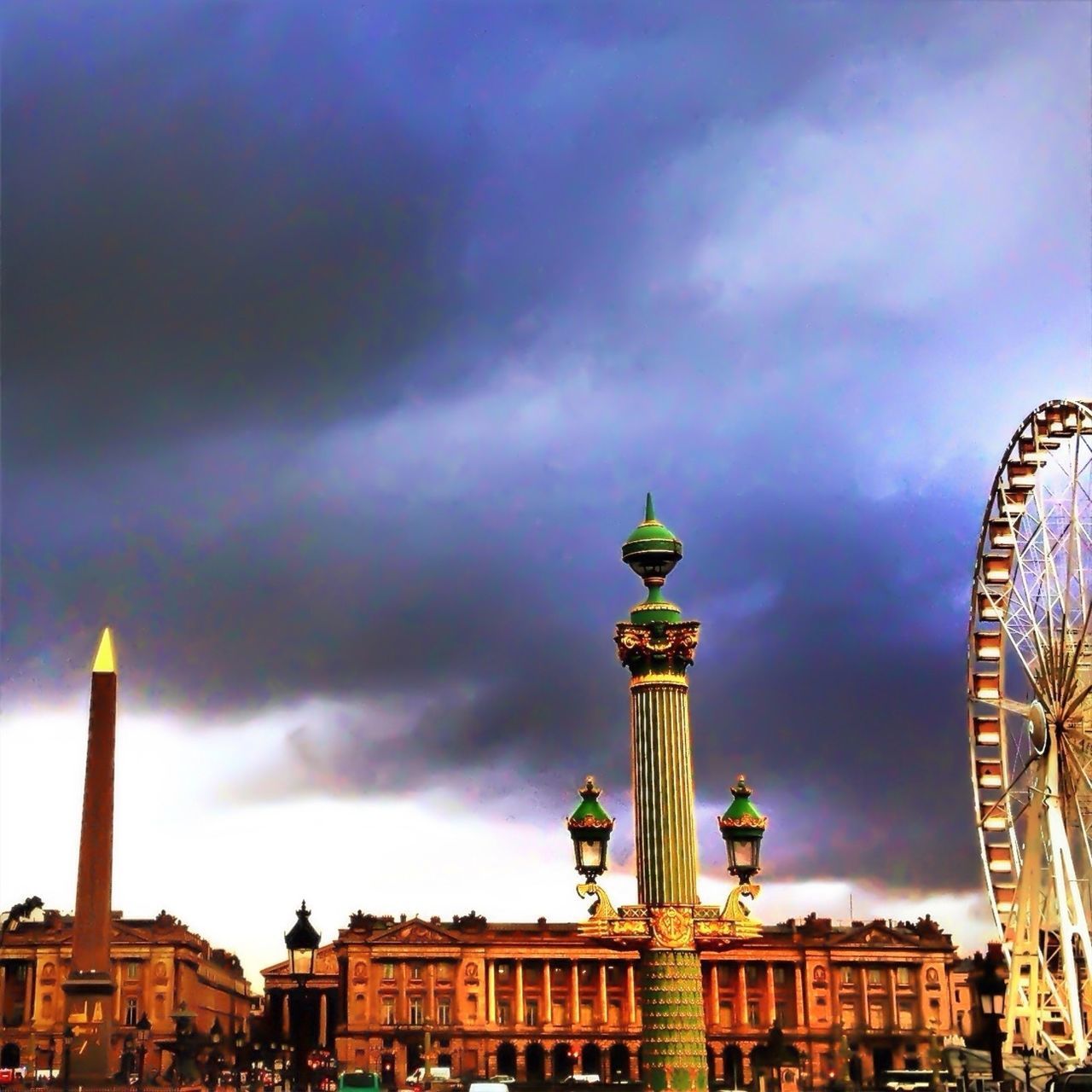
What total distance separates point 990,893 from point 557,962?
74.9m

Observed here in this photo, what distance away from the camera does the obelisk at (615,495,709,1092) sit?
35.6 meters

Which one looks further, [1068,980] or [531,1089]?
[531,1089]

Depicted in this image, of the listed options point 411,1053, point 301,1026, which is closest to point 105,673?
point 301,1026

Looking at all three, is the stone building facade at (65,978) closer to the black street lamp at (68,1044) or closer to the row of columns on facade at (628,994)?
the row of columns on facade at (628,994)

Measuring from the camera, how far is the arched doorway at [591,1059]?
117 meters

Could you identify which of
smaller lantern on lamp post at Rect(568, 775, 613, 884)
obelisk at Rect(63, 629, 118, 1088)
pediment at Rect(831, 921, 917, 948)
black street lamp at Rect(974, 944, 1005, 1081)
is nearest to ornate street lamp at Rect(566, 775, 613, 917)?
smaller lantern on lamp post at Rect(568, 775, 613, 884)

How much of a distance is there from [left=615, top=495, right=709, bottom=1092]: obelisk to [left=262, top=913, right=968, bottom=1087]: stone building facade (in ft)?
266

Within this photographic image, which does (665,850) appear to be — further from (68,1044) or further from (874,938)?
(874,938)

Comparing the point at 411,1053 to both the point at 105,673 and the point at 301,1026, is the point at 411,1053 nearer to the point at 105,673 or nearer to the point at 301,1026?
the point at 105,673

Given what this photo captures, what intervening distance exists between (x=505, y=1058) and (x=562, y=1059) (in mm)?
3735

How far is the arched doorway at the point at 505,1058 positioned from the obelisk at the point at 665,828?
83.1 meters

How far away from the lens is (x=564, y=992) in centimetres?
11756

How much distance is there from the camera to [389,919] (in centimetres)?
12019

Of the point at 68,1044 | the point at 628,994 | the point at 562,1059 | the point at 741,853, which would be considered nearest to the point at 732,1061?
the point at 628,994
